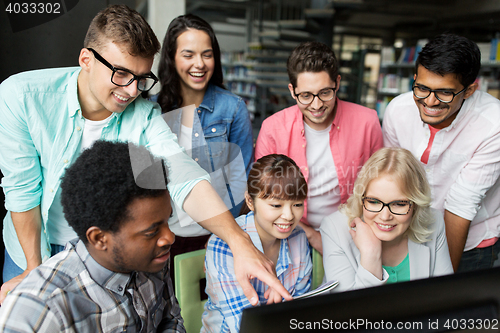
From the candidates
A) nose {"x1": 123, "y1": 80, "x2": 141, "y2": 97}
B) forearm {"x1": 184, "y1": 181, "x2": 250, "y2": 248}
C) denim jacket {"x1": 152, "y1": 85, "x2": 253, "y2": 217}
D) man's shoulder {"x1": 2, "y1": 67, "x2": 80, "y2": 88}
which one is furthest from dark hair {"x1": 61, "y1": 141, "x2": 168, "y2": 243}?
denim jacket {"x1": 152, "y1": 85, "x2": 253, "y2": 217}

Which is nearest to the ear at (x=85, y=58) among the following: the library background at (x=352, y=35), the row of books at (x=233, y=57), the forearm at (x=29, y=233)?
the forearm at (x=29, y=233)

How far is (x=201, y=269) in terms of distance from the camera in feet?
4.39

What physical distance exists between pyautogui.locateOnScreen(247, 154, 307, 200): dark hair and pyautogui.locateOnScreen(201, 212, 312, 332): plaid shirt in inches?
5.4

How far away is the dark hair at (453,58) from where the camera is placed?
51.1 inches

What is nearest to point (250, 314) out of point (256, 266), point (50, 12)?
point (256, 266)

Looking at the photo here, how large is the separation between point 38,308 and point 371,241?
3.39 ft

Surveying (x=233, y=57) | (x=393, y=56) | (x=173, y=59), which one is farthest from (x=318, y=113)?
(x=233, y=57)

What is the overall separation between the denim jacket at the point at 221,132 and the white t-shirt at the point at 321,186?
0.99ft

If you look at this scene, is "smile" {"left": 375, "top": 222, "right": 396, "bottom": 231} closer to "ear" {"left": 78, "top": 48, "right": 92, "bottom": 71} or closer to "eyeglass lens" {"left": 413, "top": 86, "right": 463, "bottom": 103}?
"eyeglass lens" {"left": 413, "top": 86, "right": 463, "bottom": 103}

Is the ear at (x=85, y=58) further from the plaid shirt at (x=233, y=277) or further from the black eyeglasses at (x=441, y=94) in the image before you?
the black eyeglasses at (x=441, y=94)

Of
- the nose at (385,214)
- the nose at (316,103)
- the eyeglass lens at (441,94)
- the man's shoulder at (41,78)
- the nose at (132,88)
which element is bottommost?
the nose at (385,214)

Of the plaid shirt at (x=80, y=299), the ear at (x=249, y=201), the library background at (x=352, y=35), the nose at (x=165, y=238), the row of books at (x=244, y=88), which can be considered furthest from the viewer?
the row of books at (x=244, y=88)

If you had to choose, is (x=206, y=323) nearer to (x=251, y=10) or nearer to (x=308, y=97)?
(x=308, y=97)

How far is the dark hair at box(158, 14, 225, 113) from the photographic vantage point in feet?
5.14
